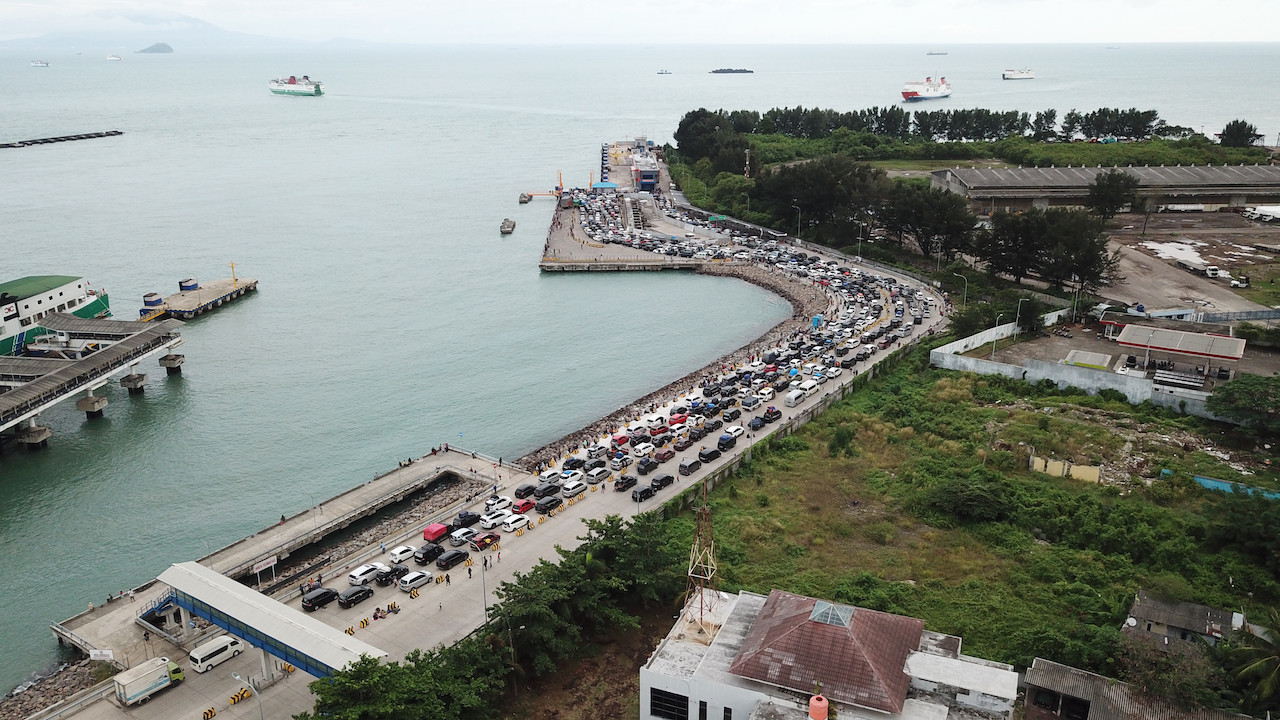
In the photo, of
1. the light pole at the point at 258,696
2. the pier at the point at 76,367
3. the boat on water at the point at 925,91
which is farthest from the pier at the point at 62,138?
the boat on water at the point at 925,91

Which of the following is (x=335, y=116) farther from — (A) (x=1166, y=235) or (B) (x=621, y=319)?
(A) (x=1166, y=235)

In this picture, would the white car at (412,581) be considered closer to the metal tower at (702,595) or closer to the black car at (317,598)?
the black car at (317,598)

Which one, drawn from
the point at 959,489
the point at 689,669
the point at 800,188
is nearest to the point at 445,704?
the point at 689,669

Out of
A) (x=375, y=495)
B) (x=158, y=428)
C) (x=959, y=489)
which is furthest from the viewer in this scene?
(x=158, y=428)

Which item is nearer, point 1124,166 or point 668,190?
point 1124,166

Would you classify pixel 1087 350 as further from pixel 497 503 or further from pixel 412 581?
pixel 412 581

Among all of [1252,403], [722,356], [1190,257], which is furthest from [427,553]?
[1190,257]

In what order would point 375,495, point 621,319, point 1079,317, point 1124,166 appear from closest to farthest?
point 375,495 < point 1079,317 < point 621,319 < point 1124,166
